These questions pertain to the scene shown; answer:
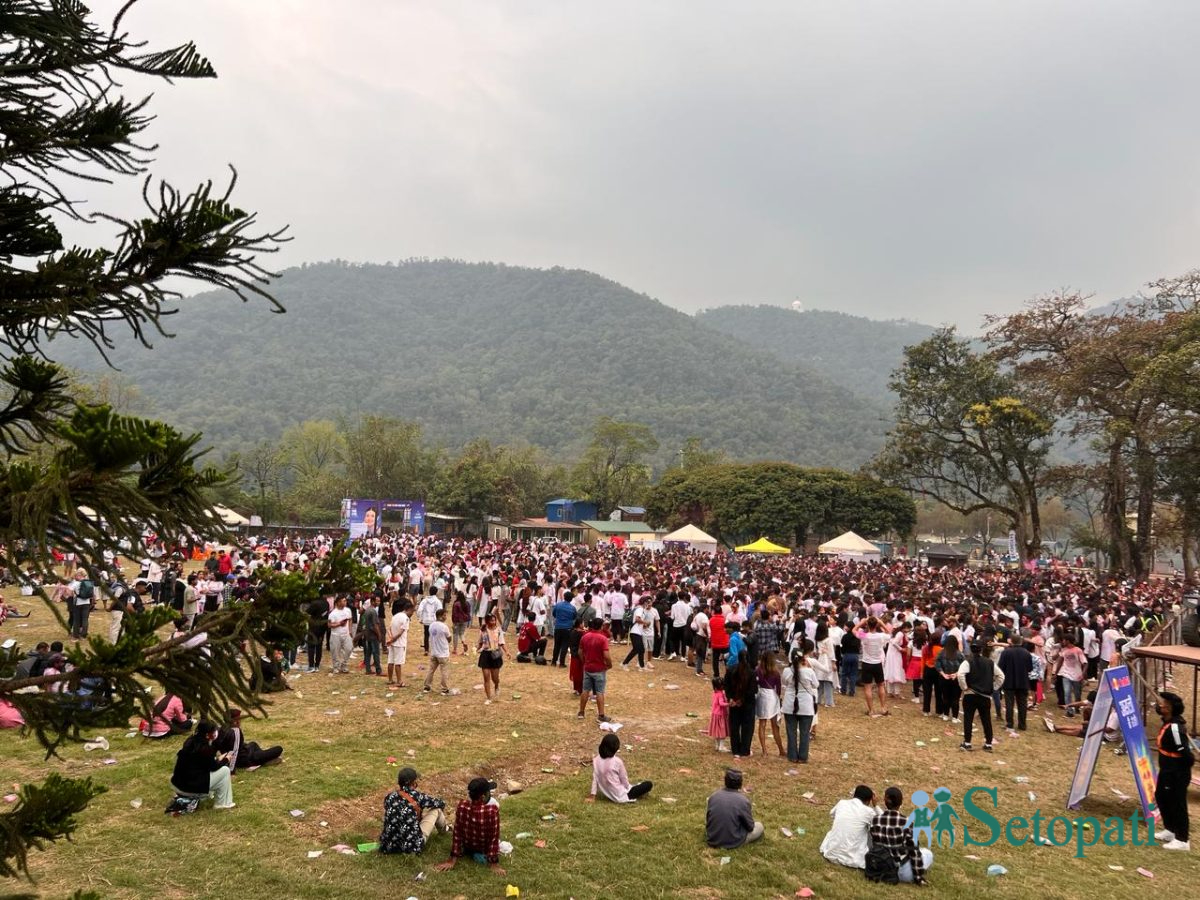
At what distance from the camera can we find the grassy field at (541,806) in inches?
232

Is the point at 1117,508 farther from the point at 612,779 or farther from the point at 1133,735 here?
the point at 612,779

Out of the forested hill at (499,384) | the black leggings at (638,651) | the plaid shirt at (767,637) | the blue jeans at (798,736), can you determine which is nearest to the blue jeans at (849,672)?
the plaid shirt at (767,637)

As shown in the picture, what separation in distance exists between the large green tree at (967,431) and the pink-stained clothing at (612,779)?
1600 inches

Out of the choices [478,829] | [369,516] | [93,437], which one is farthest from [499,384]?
[93,437]

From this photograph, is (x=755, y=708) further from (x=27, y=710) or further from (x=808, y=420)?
(x=808, y=420)

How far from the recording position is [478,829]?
20.3 feet

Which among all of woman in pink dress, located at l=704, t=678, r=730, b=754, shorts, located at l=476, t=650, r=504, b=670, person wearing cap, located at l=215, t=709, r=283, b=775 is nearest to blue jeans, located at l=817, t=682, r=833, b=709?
woman in pink dress, located at l=704, t=678, r=730, b=754

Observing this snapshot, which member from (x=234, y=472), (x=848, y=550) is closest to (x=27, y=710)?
(x=234, y=472)

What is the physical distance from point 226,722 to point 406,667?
1261cm

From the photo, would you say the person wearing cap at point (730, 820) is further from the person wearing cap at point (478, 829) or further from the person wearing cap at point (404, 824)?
the person wearing cap at point (404, 824)

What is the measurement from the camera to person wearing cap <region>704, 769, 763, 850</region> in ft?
21.9

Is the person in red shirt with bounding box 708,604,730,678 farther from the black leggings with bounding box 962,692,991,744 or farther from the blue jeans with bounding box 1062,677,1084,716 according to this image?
the blue jeans with bounding box 1062,677,1084,716

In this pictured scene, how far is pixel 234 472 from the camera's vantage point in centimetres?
268

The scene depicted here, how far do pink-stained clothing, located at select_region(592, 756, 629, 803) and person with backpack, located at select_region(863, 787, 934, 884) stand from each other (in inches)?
97.0
